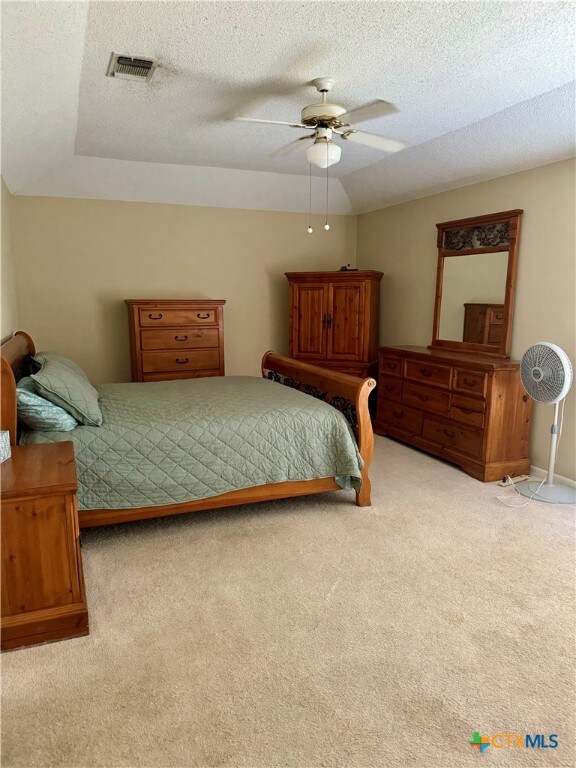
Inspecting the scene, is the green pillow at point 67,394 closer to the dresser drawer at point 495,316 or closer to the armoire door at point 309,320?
the armoire door at point 309,320

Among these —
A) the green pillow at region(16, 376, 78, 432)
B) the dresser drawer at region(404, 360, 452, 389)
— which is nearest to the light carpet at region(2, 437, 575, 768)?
the green pillow at region(16, 376, 78, 432)

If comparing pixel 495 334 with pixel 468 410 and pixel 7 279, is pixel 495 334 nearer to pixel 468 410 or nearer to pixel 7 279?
pixel 468 410

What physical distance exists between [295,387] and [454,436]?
4.44 feet

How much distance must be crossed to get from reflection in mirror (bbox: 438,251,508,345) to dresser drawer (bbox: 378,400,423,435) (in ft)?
2.62

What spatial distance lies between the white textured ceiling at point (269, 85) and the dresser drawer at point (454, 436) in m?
2.09

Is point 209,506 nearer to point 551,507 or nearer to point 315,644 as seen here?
point 315,644

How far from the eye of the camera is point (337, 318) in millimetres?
5570

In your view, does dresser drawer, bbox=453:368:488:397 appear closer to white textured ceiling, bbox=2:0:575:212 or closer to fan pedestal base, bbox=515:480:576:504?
fan pedestal base, bbox=515:480:576:504

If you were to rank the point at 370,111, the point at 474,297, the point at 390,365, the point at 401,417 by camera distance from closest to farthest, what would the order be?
the point at 370,111
the point at 474,297
the point at 401,417
the point at 390,365

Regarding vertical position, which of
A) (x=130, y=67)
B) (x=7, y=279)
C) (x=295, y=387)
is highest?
(x=130, y=67)

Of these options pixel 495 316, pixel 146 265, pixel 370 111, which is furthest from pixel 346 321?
pixel 370 111

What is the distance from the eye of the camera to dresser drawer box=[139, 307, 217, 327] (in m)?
5.06

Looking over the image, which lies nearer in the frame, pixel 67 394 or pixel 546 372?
pixel 67 394

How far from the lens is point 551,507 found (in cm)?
343
